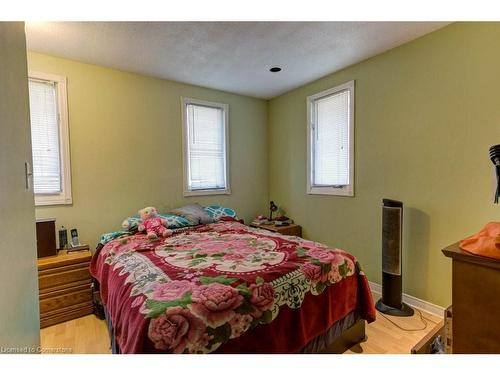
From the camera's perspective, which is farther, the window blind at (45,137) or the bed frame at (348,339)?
the window blind at (45,137)

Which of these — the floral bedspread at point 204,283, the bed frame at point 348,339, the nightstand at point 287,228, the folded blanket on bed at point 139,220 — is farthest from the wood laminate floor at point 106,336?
the nightstand at point 287,228

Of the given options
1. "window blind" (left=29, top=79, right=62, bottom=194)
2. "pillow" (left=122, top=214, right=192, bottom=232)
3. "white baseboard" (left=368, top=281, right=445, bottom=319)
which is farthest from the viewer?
"pillow" (left=122, top=214, right=192, bottom=232)

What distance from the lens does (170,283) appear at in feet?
4.57

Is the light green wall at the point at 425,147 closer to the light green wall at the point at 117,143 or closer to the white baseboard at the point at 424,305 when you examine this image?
the white baseboard at the point at 424,305

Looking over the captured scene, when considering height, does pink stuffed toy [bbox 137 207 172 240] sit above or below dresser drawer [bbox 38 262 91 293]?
above

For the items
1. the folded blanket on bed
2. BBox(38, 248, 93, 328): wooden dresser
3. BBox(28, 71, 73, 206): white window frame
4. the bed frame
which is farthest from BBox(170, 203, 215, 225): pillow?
the bed frame

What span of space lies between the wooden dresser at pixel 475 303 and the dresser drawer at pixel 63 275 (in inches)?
108

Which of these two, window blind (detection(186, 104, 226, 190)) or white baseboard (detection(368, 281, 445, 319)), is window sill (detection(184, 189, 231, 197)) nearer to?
window blind (detection(186, 104, 226, 190))

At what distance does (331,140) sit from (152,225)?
2.34 metres

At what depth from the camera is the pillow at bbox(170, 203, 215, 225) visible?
2869 millimetres

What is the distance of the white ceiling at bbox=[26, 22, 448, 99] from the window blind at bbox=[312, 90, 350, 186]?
1.23 ft

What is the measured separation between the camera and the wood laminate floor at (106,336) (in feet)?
5.89
